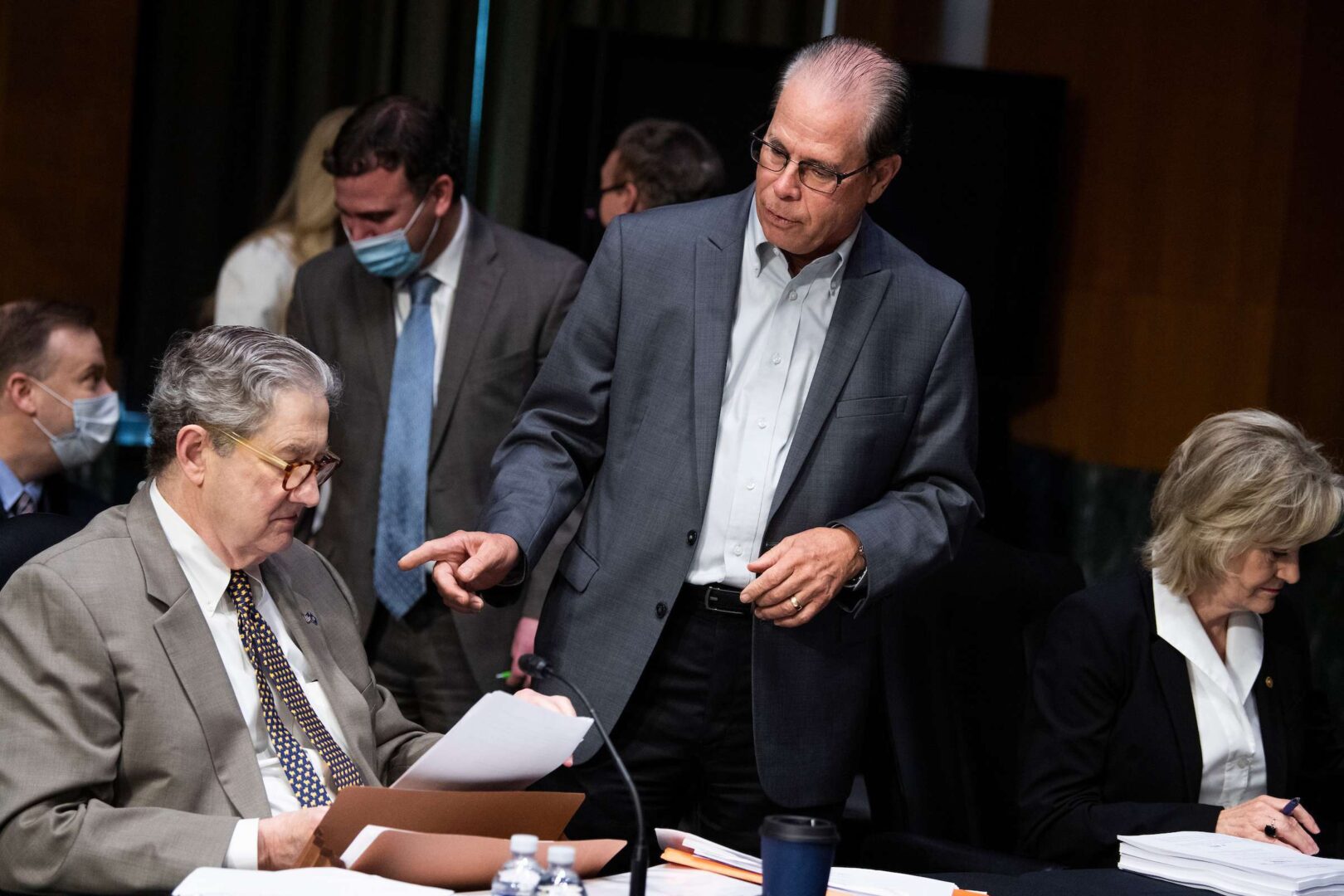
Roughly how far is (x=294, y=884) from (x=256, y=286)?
253cm

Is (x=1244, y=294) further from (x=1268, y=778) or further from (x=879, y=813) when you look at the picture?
(x=879, y=813)

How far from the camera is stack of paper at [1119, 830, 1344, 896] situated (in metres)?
2.24

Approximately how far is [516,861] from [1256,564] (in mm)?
1700

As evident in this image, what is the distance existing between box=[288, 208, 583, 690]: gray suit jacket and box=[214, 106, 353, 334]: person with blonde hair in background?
1.84 feet

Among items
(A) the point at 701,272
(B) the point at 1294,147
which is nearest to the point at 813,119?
(A) the point at 701,272

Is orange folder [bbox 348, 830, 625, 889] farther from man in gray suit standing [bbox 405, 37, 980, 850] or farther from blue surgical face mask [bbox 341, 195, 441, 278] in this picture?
blue surgical face mask [bbox 341, 195, 441, 278]

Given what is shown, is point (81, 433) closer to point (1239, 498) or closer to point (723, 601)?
point (723, 601)

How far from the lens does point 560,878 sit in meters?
1.67

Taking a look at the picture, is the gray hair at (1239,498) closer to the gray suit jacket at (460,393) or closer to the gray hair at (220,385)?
the gray suit jacket at (460,393)

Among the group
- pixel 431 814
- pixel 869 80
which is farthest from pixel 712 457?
pixel 431 814

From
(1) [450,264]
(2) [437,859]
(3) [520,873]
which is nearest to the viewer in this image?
(3) [520,873]

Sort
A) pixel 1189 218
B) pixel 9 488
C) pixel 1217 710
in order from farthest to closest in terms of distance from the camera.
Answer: pixel 1189 218, pixel 9 488, pixel 1217 710

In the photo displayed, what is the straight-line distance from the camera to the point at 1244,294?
165 inches

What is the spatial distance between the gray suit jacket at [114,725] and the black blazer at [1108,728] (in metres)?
1.33
